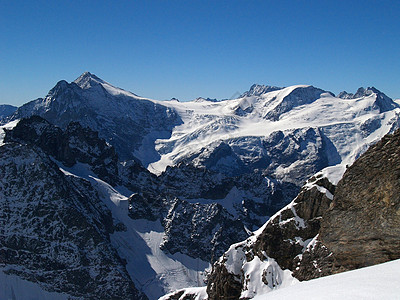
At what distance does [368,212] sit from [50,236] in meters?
164

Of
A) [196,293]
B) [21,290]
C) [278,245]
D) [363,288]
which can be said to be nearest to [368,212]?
[363,288]

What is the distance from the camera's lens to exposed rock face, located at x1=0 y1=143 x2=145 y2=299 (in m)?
167

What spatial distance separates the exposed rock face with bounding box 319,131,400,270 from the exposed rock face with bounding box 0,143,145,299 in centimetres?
14764

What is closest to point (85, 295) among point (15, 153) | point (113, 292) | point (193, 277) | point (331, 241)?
point (113, 292)

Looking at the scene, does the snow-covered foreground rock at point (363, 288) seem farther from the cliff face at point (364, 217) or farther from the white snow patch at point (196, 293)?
the white snow patch at point (196, 293)

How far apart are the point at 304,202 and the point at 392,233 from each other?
27.6m

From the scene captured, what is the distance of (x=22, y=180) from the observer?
18275 centimetres

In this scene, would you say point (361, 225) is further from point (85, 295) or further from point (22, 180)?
point (22, 180)

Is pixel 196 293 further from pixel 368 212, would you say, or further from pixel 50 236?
pixel 50 236

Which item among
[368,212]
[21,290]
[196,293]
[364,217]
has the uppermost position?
[21,290]

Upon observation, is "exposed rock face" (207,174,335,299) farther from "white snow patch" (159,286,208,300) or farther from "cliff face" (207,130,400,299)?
"white snow patch" (159,286,208,300)

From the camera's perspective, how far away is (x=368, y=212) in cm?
3378

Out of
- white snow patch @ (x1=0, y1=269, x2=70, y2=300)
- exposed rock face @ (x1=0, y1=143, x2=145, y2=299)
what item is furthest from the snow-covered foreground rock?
white snow patch @ (x1=0, y1=269, x2=70, y2=300)

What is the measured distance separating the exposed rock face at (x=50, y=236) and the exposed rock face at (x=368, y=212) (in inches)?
5812
